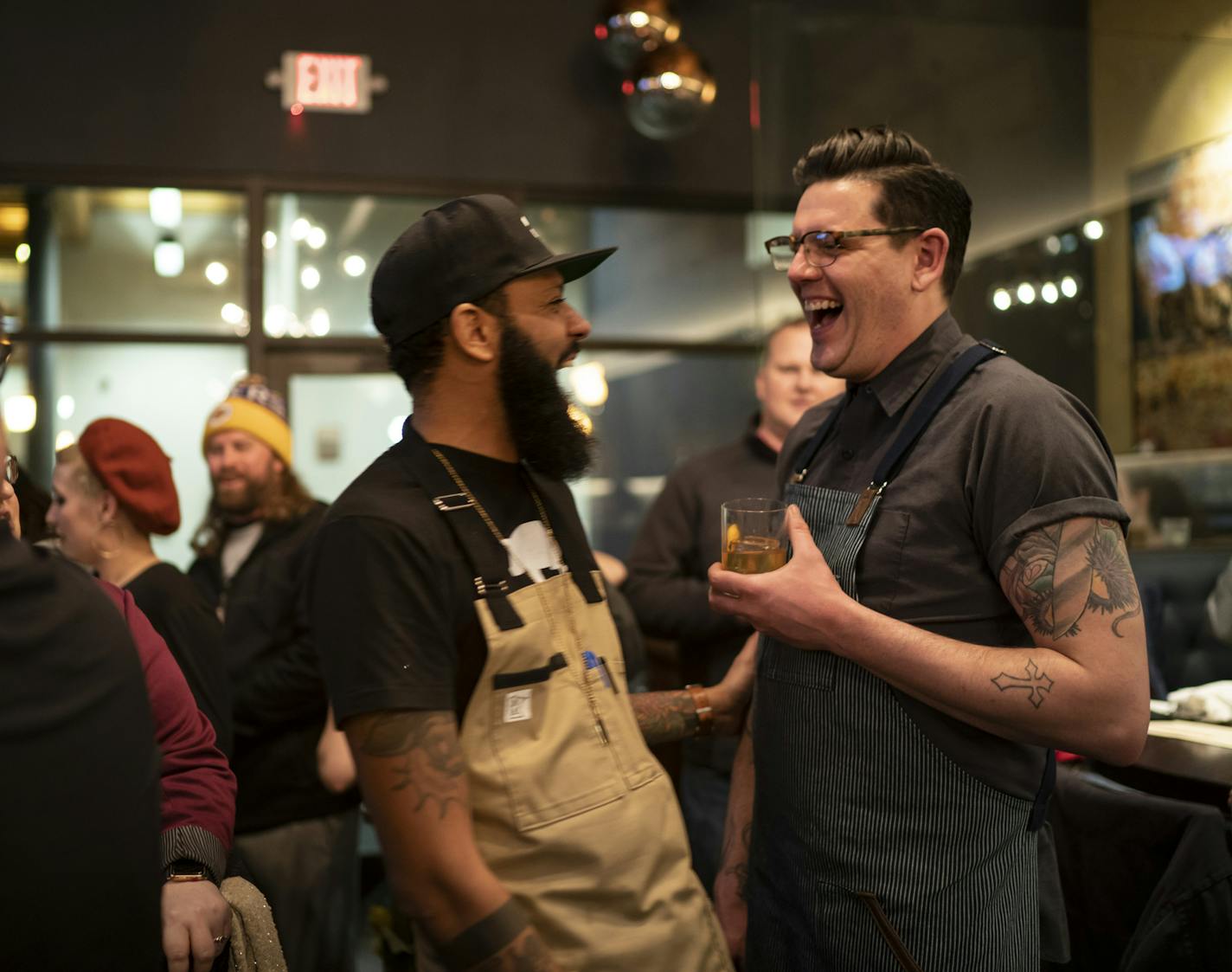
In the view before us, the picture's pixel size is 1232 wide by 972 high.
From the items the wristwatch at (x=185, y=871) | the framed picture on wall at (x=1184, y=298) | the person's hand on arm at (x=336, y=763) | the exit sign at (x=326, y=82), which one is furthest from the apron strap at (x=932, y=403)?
the exit sign at (x=326, y=82)

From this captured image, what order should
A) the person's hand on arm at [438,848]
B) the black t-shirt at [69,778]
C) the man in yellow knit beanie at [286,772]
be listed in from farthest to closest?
the man in yellow knit beanie at [286,772], the person's hand on arm at [438,848], the black t-shirt at [69,778]

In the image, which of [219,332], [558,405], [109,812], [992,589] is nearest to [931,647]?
[992,589]

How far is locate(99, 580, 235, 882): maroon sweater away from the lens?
1.73 meters

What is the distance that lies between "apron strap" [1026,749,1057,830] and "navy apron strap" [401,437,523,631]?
788 mm

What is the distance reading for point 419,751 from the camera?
131 centimetres

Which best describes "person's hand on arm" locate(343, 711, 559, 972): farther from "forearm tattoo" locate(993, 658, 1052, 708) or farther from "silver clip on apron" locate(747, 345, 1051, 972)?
"forearm tattoo" locate(993, 658, 1052, 708)

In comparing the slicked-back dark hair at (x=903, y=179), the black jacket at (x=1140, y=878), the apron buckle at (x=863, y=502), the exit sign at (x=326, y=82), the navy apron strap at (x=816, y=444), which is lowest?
the black jacket at (x=1140, y=878)

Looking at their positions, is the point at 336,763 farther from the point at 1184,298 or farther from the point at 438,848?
the point at 1184,298

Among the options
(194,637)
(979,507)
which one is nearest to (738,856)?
(979,507)

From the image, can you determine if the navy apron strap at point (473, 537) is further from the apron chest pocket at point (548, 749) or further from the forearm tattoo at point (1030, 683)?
the forearm tattoo at point (1030, 683)

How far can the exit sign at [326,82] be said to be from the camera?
5.49 metres

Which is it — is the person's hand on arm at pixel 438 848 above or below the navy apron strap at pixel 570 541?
below

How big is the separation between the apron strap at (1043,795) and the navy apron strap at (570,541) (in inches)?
26.3

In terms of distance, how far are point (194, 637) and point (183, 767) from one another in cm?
40
